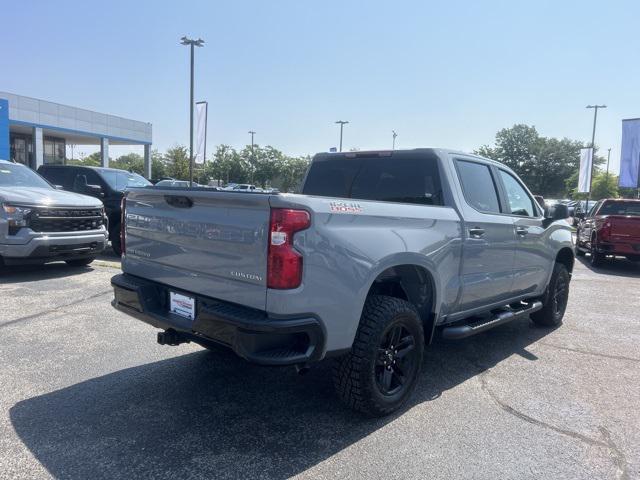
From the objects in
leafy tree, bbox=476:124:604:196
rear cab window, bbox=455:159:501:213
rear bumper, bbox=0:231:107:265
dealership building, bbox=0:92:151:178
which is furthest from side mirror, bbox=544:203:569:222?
leafy tree, bbox=476:124:604:196

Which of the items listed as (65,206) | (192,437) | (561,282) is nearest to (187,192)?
(192,437)

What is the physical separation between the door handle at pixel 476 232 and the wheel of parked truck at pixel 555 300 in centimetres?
219

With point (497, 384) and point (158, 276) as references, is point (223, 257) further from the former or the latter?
point (497, 384)

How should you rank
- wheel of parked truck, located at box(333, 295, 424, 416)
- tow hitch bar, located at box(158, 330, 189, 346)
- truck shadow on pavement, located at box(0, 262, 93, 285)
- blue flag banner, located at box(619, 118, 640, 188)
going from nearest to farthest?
wheel of parked truck, located at box(333, 295, 424, 416), tow hitch bar, located at box(158, 330, 189, 346), truck shadow on pavement, located at box(0, 262, 93, 285), blue flag banner, located at box(619, 118, 640, 188)

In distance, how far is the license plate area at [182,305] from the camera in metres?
3.26

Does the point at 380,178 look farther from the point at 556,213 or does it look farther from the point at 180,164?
the point at 180,164

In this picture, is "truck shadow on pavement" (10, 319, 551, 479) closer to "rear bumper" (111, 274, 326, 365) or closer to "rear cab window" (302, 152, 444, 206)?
"rear bumper" (111, 274, 326, 365)

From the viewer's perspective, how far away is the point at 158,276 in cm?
361

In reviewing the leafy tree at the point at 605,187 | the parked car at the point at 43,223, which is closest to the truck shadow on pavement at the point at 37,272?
the parked car at the point at 43,223

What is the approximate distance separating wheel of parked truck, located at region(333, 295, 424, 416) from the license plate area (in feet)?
3.36

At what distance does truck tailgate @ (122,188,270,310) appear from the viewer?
2877mm

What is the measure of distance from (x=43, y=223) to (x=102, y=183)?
11.0 feet

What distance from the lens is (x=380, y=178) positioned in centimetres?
449

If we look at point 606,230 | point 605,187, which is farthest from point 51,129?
point 605,187
